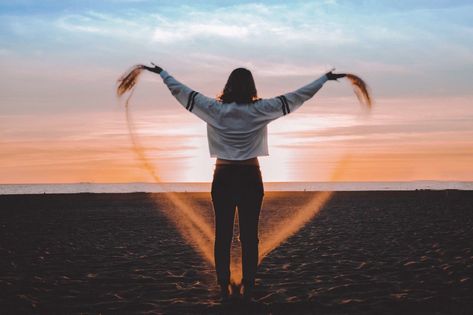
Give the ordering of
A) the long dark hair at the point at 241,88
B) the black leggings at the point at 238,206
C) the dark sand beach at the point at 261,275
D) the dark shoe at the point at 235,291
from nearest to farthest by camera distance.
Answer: the long dark hair at the point at 241,88
the black leggings at the point at 238,206
the dark sand beach at the point at 261,275
the dark shoe at the point at 235,291

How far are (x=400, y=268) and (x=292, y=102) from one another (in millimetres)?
5002

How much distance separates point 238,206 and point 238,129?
3.43 feet

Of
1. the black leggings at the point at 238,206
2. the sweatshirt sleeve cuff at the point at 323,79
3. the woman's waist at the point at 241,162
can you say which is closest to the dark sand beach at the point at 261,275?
the black leggings at the point at 238,206

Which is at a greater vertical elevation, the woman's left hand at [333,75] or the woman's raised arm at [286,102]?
the woman's left hand at [333,75]

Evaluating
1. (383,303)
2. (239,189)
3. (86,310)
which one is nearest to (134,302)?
(86,310)

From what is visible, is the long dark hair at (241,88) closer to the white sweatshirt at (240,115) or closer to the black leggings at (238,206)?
the white sweatshirt at (240,115)

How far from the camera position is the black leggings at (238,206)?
682cm

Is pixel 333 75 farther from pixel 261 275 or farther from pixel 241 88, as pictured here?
pixel 261 275

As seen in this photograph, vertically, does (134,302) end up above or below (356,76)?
below

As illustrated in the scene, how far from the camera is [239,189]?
6844mm

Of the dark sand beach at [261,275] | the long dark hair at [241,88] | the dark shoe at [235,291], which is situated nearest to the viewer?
the long dark hair at [241,88]

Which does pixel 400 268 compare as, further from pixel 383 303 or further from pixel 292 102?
pixel 292 102

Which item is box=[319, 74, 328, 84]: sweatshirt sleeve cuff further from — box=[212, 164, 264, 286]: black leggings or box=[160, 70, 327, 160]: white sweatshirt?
box=[212, 164, 264, 286]: black leggings

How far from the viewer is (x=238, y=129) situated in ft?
22.2
